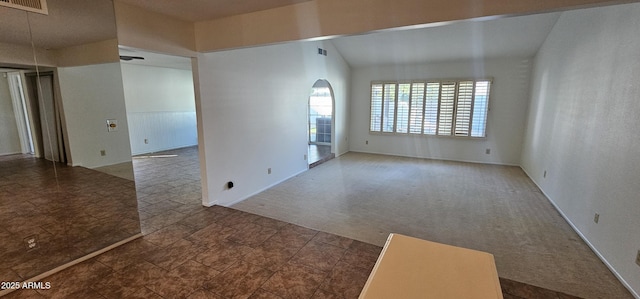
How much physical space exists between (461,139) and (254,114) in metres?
5.29

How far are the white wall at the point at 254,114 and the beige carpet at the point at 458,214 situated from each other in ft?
1.37

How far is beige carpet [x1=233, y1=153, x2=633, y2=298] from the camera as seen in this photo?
8.00 feet

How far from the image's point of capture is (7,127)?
2.18m

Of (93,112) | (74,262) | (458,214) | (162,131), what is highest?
(93,112)

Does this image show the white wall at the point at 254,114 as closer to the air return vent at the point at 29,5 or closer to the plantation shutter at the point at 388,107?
the air return vent at the point at 29,5

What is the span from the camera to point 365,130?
7973mm

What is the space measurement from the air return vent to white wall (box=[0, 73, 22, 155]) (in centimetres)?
61

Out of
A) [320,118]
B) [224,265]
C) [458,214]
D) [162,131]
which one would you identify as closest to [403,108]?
[320,118]

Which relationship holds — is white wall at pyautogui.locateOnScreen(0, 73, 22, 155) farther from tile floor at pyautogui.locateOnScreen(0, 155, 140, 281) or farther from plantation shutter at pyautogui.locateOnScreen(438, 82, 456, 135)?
plantation shutter at pyautogui.locateOnScreen(438, 82, 456, 135)

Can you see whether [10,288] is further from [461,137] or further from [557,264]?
[461,137]

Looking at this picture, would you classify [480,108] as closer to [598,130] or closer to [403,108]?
[403,108]

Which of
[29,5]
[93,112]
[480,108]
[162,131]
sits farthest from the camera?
[162,131]

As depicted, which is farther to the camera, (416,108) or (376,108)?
(376,108)

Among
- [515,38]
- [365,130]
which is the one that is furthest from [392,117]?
[515,38]
